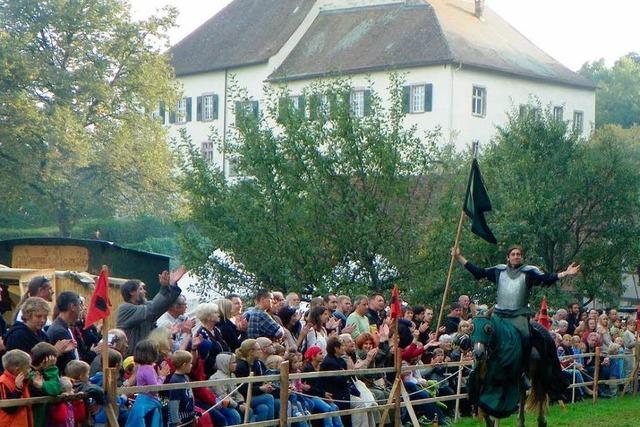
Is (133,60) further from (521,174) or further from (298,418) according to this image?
(298,418)

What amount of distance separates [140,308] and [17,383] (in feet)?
13.5

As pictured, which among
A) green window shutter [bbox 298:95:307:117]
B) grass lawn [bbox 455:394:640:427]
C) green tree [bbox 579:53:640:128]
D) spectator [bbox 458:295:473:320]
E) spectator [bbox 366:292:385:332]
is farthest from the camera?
green tree [bbox 579:53:640:128]

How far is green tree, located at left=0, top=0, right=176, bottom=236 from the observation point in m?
56.8

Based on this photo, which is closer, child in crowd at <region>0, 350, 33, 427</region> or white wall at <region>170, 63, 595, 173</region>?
child in crowd at <region>0, 350, 33, 427</region>

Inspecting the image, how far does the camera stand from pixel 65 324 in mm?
13523

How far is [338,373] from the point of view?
16406 millimetres

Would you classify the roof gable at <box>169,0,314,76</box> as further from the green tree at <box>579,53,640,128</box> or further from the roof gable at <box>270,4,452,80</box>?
the green tree at <box>579,53,640,128</box>

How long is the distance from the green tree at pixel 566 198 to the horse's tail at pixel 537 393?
13.7m

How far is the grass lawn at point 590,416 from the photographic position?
19.7 metres

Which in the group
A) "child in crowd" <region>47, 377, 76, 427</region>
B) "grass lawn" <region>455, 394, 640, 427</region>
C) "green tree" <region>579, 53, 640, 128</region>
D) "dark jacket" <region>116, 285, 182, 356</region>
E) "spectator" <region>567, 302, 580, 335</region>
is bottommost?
"grass lawn" <region>455, 394, 640, 427</region>

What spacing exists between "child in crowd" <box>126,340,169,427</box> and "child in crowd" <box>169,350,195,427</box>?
0.13 m

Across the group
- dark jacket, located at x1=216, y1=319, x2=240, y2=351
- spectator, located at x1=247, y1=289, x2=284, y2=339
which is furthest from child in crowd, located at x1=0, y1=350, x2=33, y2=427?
spectator, located at x1=247, y1=289, x2=284, y2=339

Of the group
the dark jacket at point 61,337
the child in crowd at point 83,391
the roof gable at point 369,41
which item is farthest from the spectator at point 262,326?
the roof gable at point 369,41

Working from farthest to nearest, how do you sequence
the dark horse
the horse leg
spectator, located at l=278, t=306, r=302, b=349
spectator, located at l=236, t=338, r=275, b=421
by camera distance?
spectator, located at l=278, t=306, r=302, b=349 < the horse leg < the dark horse < spectator, located at l=236, t=338, r=275, b=421
